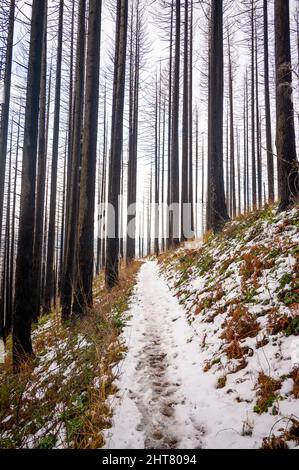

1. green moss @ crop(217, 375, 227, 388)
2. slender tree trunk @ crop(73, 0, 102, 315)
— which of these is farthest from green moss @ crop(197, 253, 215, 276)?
green moss @ crop(217, 375, 227, 388)

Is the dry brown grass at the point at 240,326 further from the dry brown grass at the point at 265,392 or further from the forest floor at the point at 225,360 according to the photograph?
the dry brown grass at the point at 265,392

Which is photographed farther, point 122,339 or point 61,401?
point 122,339

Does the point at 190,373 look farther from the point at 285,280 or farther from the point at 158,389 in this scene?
the point at 285,280


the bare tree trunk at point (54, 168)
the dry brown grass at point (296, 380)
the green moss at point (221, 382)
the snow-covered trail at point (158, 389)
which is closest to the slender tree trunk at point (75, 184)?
the snow-covered trail at point (158, 389)

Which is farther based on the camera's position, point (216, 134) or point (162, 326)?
point (216, 134)

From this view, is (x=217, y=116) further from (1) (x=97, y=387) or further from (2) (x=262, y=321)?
(1) (x=97, y=387)

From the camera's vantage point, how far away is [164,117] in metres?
23.5

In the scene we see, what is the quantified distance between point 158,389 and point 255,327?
4.96ft

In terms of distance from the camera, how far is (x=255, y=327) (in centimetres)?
391

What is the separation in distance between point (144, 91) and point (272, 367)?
1942cm

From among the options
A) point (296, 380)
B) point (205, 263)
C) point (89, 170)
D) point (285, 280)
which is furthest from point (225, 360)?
point (89, 170)

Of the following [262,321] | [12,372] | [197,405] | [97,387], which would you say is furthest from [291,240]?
[12,372]

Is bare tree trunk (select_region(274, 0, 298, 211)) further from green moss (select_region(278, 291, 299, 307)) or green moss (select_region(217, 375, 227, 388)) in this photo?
green moss (select_region(217, 375, 227, 388))

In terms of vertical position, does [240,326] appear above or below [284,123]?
below
